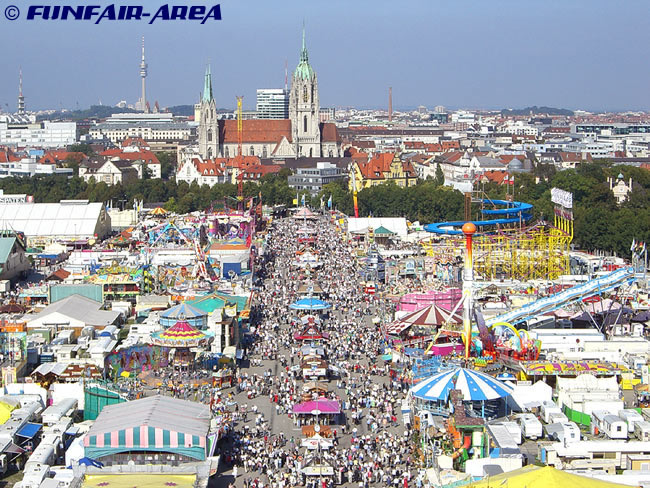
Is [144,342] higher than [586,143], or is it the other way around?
[586,143]

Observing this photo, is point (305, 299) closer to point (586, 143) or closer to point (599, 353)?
point (599, 353)

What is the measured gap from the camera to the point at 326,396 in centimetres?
2988

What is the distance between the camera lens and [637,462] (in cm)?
2291

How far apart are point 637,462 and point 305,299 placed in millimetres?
20784

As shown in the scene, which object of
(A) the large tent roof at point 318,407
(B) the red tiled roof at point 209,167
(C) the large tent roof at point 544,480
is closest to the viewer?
(C) the large tent roof at point 544,480

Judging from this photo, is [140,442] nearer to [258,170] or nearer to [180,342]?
[180,342]

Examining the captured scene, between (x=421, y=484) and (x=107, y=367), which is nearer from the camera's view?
(x=421, y=484)

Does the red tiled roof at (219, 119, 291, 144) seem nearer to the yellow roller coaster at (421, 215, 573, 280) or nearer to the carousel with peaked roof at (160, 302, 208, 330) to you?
the yellow roller coaster at (421, 215, 573, 280)

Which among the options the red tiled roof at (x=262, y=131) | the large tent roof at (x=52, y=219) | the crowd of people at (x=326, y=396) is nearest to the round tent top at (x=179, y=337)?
the crowd of people at (x=326, y=396)

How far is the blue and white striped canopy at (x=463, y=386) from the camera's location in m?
26.2

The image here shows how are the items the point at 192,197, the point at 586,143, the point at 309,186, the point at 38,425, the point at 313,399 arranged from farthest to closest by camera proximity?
1. the point at 586,143
2. the point at 309,186
3. the point at 192,197
4. the point at 313,399
5. the point at 38,425

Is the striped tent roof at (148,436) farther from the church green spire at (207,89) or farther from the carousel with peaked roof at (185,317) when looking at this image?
the church green spire at (207,89)

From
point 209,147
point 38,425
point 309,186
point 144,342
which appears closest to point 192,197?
point 309,186

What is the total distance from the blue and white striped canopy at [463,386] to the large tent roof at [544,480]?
5653mm
